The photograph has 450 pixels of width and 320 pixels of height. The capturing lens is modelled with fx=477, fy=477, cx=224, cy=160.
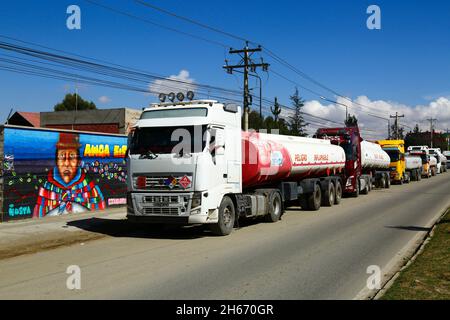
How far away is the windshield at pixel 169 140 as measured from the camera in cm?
1168

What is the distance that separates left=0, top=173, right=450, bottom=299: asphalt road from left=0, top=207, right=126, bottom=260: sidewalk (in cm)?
50

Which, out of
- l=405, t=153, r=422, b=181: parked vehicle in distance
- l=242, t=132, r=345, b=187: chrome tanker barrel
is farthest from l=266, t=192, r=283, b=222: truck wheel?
l=405, t=153, r=422, b=181: parked vehicle in distance

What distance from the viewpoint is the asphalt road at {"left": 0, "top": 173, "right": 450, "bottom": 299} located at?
6.91m

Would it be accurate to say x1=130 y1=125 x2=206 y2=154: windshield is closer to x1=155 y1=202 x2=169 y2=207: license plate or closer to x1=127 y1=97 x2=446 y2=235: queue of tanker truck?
x1=127 y1=97 x2=446 y2=235: queue of tanker truck

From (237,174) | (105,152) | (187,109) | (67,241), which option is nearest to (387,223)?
(237,174)

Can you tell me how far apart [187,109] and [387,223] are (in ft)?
23.4

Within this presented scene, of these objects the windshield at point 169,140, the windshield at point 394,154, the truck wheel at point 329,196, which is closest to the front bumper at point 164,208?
the windshield at point 169,140

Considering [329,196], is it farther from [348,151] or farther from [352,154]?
[352,154]

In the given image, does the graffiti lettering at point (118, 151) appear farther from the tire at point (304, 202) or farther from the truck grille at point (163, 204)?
the tire at point (304, 202)

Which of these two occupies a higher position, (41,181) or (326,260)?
(41,181)

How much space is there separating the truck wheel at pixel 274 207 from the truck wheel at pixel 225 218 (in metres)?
2.45

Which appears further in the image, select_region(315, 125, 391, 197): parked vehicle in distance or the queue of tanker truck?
select_region(315, 125, 391, 197): parked vehicle in distance
